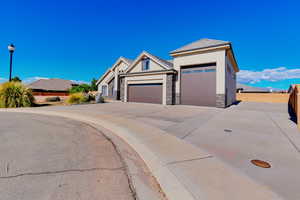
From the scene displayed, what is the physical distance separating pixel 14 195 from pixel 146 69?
16.0 m

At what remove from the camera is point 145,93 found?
1630cm

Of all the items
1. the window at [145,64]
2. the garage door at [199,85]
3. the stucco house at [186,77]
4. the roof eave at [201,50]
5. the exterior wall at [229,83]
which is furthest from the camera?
the window at [145,64]

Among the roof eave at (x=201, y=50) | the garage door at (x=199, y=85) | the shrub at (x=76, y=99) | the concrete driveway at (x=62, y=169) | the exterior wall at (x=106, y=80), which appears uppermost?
the roof eave at (x=201, y=50)

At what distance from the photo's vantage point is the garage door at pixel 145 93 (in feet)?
50.5

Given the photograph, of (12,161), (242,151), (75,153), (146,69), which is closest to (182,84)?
(146,69)

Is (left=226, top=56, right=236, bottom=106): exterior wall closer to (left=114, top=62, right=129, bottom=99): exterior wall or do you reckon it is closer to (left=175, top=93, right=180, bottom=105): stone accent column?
(left=175, top=93, right=180, bottom=105): stone accent column

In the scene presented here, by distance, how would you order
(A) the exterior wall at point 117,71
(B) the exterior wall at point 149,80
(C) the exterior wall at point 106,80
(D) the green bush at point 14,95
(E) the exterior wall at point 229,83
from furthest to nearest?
(C) the exterior wall at point 106,80, (A) the exterior wall at point 117,71, (B) the exterior wall at point 149,80, (E) the exterior wall at point 229,83, (D) the green bush at point 14,95

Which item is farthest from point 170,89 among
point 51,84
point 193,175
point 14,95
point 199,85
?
point 51,84

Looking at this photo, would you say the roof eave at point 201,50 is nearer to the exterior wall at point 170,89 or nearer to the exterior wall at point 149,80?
the exterior wall at point 170,89

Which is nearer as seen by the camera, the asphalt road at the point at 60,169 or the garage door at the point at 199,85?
the asphalt road at the point at 60,169

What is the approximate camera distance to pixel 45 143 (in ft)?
12.7

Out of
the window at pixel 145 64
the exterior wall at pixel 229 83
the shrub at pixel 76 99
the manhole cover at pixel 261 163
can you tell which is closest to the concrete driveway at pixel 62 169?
the manhole cover at pixel 261 163

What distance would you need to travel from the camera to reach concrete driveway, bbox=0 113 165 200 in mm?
1970

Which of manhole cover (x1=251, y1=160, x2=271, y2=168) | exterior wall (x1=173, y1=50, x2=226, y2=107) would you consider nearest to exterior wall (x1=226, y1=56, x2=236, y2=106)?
exterior wall (x1=173, y1=50, x2=226, y2=107)
